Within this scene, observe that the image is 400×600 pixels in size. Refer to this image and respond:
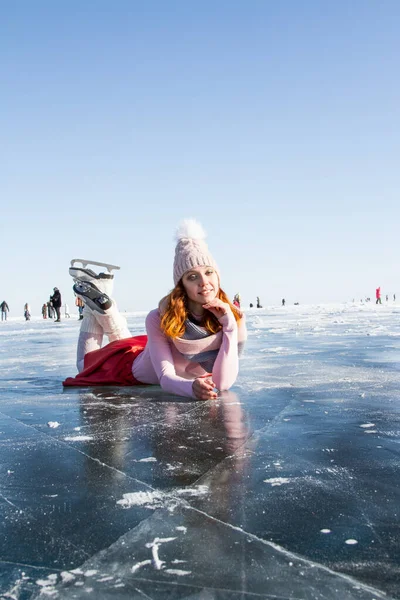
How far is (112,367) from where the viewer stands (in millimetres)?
3955

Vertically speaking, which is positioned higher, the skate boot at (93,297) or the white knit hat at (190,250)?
the white knit hat at (190,250)

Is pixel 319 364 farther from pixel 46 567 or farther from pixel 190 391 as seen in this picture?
pixel 46 567

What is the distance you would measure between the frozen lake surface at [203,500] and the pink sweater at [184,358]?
26 cm

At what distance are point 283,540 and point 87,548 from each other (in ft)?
1.42

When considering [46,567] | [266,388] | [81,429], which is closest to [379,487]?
[46,567]

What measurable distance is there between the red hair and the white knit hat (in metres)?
0.11

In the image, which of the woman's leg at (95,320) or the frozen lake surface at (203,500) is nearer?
the frozen lake surface at (203,500)

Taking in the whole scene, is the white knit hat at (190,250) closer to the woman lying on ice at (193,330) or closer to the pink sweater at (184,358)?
the woman lying on ice at (193,330)

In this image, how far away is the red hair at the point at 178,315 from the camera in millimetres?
3273

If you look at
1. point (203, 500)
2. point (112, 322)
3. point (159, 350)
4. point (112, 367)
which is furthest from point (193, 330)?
point (203, 500)

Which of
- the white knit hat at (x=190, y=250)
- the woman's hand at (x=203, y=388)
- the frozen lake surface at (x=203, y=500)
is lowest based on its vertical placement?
the frozen lake surface at (x=203, y=500)

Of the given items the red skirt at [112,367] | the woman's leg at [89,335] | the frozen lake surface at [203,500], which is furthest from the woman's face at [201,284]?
the woman's leg at [89,335]

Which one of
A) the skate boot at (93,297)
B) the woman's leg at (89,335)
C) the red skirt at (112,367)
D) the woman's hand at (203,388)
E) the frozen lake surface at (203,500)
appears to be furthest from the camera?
the woman's leg at (89,335)

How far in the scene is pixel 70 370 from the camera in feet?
16.7
